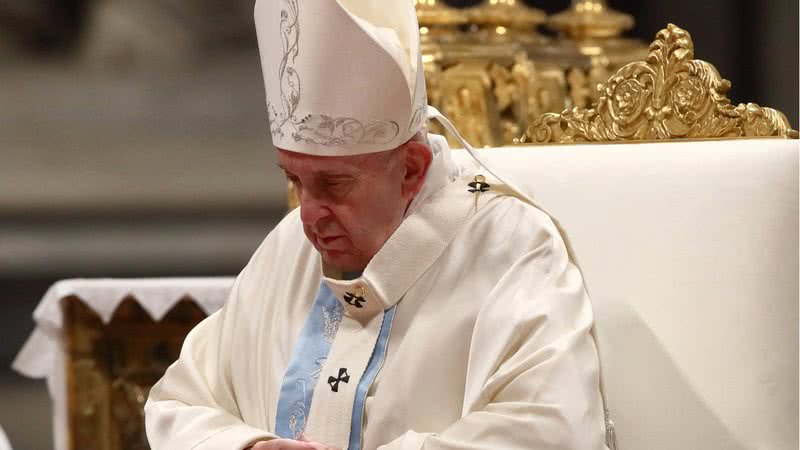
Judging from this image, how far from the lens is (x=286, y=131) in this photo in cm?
264

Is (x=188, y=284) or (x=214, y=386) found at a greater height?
(x=214, y=386)

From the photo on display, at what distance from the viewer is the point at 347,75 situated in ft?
8.52

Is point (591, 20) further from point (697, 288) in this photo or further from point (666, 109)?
point (697, 288)

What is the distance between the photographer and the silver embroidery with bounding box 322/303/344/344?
2.73 m

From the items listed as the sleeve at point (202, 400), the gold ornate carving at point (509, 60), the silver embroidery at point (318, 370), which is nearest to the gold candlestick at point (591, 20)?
the gold ornate carving at point (509, 60)

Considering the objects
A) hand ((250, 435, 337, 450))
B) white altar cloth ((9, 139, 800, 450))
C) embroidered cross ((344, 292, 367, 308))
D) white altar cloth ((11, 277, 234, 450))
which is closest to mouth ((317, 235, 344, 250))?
embroidered cross ((344, 292, 367, 308))

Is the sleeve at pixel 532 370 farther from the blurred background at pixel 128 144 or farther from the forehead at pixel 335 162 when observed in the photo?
the blurred background at pixel 128 144

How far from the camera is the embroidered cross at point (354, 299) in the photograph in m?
2.67

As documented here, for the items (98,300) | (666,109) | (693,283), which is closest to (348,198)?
(693,283)

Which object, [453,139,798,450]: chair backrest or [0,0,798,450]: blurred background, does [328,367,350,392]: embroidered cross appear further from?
[0,0,798,450]: blurred background

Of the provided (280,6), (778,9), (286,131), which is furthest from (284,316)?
(778,9)

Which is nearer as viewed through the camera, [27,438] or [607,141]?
[607,141]

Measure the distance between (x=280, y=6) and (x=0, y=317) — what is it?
6.75m

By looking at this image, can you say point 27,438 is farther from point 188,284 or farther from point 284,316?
point 284,316
